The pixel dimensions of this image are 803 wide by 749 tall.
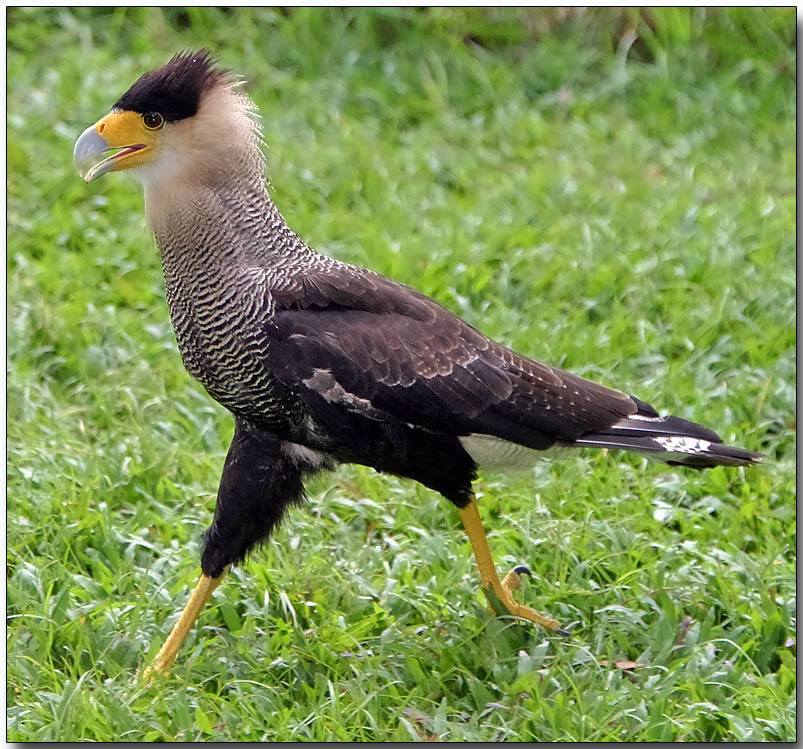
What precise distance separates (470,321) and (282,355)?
220 cm

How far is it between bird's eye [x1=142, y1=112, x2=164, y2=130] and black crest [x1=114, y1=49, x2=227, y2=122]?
1 cm

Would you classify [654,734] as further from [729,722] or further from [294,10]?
[294,10]

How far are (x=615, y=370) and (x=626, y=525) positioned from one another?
1070 millimetres

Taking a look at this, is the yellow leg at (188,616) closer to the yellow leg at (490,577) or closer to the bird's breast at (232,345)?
the bird's breast at (232,345)

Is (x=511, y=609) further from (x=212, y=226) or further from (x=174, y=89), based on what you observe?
(x=174, y=89)

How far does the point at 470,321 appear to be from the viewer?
5.90 metres

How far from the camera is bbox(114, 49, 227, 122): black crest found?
386 centimetres

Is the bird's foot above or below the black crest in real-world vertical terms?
below

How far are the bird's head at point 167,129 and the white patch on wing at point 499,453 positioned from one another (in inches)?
45.8

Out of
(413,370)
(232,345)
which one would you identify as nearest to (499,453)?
(413,370)

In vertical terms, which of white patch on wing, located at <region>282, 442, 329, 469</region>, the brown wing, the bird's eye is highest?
the bird's eye

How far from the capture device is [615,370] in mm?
5680

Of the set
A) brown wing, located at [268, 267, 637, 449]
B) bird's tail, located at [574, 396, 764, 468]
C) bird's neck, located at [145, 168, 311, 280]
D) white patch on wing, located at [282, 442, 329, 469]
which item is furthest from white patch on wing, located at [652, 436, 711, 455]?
bird's neck, located at [145, 168, 311, 280]

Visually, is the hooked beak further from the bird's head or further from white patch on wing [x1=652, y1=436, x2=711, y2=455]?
white patch on wing [x1=652, y1=436, x2=711, y2=455]
